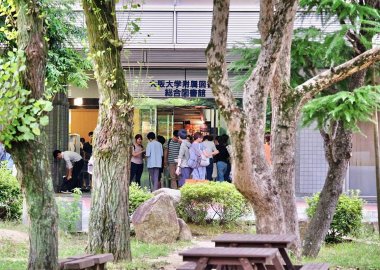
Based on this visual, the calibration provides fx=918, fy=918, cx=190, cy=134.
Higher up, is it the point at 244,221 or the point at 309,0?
the point at 309,0

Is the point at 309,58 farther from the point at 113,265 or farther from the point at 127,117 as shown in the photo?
the point at 113,265

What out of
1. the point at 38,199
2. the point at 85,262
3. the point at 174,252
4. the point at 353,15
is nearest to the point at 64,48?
the point at 174,252

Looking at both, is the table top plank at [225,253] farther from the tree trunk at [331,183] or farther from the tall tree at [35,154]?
the tree trunk at [331,183]

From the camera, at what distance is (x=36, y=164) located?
908cm

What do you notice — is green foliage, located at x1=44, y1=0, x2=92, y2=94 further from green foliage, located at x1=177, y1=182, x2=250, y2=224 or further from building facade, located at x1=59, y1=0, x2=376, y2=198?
green foliage, located at x1=177, y1=182, x2=250, y2=224

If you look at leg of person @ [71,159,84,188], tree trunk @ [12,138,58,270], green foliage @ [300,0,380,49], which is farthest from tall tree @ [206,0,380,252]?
leg of person @ [71,159,84,188]

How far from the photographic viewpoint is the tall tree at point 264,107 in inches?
460

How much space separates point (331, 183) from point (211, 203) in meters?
4.07

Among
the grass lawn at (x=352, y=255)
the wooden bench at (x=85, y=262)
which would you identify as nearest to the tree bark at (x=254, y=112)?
the grass lawn at (x=352, y=255)

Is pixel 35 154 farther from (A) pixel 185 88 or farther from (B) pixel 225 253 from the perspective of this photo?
(A) pixel 185 88

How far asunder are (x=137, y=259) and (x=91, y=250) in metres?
1.08

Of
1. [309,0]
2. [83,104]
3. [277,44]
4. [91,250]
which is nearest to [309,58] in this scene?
[309,0]

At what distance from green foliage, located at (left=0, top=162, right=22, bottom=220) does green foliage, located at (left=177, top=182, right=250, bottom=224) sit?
3.26m

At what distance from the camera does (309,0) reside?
46.2ft
